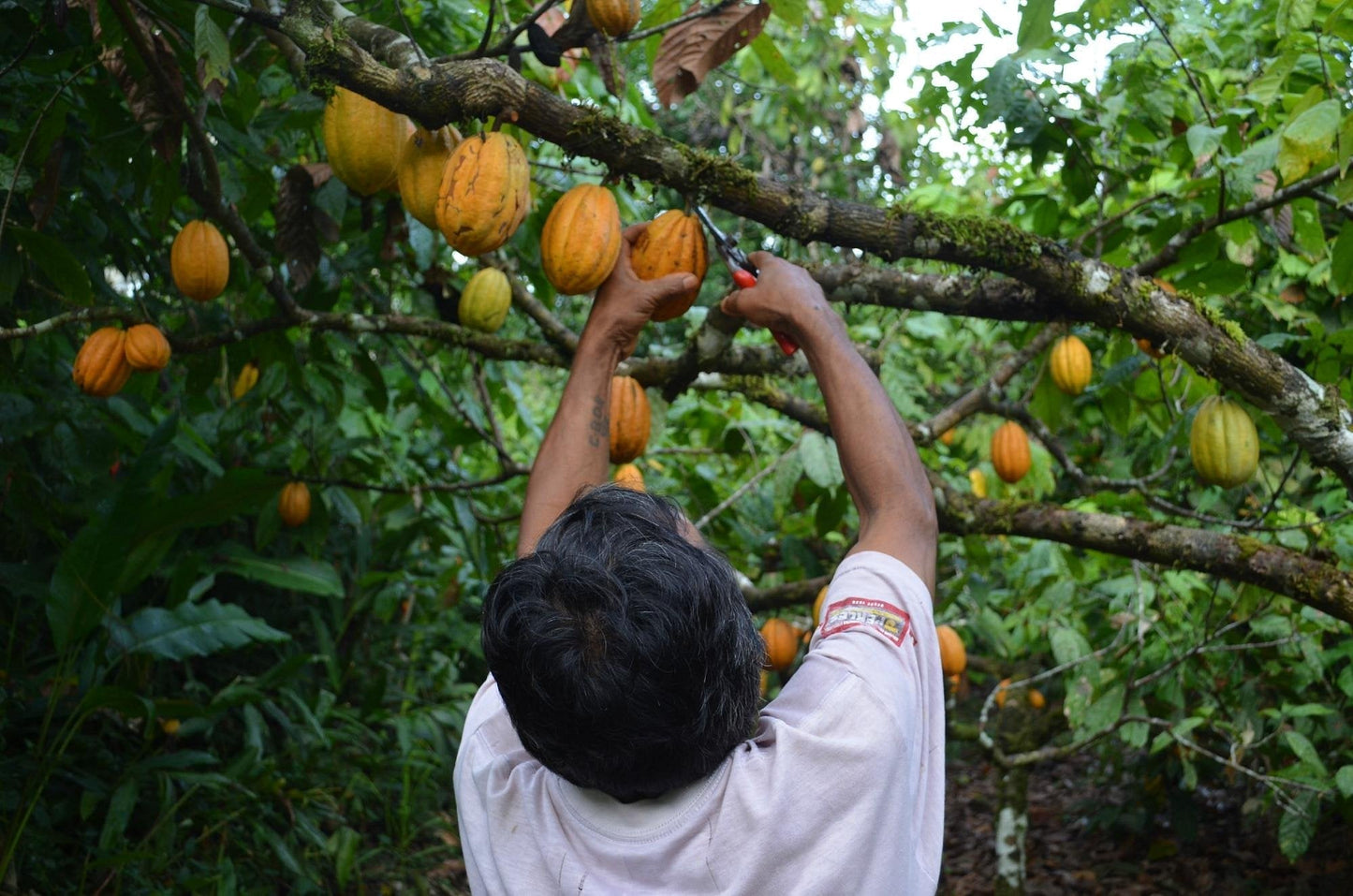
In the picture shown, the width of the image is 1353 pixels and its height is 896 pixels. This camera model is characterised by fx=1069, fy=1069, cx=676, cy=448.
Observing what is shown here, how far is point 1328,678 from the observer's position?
3.43 m

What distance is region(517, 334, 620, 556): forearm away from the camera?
156 centimetres

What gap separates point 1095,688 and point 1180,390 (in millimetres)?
1095

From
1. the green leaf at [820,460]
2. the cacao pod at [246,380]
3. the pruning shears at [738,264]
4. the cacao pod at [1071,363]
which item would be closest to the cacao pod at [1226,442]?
the cacao pod at [1071,363]

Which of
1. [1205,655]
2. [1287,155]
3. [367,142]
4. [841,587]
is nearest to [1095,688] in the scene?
[1205,655]

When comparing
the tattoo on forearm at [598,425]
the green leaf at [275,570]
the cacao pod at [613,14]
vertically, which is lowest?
the green leaf at [275,570]

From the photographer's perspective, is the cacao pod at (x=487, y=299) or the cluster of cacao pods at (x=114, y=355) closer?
the cluster of cacao pods at (x=114, y=355)

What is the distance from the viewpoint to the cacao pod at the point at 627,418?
2303mm

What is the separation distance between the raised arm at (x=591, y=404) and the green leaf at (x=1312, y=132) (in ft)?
3.16

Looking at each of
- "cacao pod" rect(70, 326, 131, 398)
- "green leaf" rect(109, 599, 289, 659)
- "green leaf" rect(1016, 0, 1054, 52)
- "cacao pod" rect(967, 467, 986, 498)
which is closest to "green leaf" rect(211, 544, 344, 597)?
"green leaf" rect(109, 599, 289, 659)

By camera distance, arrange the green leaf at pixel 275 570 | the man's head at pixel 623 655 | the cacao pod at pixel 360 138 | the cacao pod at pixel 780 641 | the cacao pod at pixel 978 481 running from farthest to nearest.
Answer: the cacao pod at pixel 978 481 → the green leaf at pixel 275 570 → the cacao pod at pixel 780 641 → the cacao pod at pixel 360 138 → the man's head at pixel 623 655

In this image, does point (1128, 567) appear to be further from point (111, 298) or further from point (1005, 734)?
point (111, 298)

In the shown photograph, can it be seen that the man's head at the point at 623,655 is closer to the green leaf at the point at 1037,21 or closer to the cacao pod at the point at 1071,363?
the green leaf at the point at 1037,21

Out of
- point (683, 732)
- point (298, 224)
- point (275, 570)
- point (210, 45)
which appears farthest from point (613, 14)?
point (275, 570)

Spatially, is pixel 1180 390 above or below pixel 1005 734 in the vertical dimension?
above
